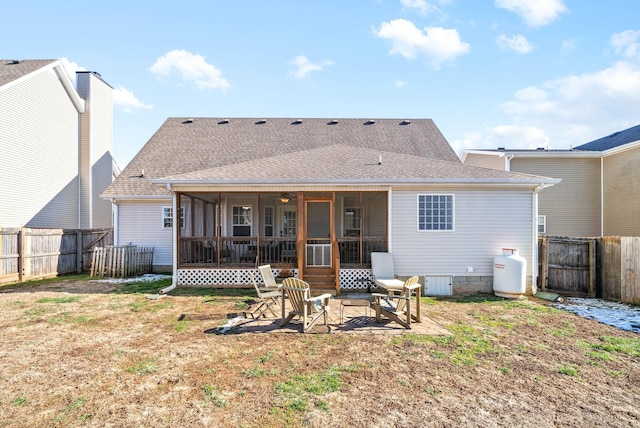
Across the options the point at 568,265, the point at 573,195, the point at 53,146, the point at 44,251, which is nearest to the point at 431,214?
the point at 568,265

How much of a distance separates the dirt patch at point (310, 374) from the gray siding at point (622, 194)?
32.4ft

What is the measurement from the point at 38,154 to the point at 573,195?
2445 centimetres

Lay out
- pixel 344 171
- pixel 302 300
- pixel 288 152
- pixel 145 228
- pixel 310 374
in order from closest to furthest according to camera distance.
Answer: pixel 310 374
pixel 302 300
pixel 344 171
pixel 145 228
pixel 288 152

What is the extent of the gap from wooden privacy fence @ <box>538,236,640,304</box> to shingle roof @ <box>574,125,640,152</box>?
9.34 meters

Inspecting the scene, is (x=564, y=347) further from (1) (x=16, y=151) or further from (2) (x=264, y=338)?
(1) (x=16, y=151)

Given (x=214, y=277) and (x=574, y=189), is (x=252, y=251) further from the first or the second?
(x=574, y=189)

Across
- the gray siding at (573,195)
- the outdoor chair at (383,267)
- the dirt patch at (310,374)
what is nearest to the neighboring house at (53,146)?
the dirt patch at (310,374)

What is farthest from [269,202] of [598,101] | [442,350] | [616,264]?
[598,101]

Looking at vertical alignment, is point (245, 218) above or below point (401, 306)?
above

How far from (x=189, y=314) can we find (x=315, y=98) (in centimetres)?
1577

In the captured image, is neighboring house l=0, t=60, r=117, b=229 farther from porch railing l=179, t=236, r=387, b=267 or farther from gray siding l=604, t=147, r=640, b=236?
gray siding l=604, t=147, r=640, b=236

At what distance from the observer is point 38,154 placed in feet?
51.0

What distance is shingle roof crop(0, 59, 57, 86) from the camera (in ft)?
47.2

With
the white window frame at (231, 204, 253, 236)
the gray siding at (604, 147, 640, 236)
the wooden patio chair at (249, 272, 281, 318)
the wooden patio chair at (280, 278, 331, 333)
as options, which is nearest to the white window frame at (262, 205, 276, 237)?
the white window frame at (231, 204, 253, 236)
